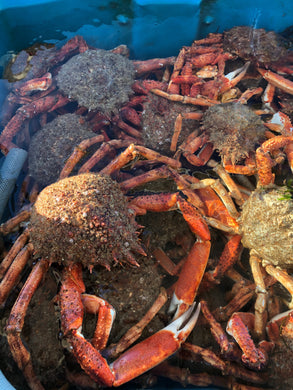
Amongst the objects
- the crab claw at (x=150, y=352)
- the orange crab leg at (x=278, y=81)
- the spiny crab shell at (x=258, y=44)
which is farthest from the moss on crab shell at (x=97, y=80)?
the crab claw at (x=150, y=352)

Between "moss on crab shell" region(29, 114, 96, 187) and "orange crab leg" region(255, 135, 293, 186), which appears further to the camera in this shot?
"moss on crab shell" region(29, 114, 96, 187)

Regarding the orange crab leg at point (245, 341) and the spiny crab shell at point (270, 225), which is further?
the spiny crab shell at point (270, 225)

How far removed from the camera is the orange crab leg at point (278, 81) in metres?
1.85

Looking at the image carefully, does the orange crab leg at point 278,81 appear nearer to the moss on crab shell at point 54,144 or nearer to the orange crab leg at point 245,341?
the moss on crab shell at point 54,144

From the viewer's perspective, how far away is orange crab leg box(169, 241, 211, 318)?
1.40 meters

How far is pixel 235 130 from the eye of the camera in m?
1.65

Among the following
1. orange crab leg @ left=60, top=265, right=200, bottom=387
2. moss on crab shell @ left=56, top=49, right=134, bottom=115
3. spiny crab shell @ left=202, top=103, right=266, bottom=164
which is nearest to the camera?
orange crab leg @ left=60, top=265, right=200, bottom=387

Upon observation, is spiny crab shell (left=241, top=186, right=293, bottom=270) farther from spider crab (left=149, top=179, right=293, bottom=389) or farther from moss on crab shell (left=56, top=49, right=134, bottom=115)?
moss on crab shell (left=56, top=49, right=134, bottom=115)

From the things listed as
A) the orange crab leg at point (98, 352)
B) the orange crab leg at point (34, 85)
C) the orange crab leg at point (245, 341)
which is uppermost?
the orange crab leg at point (34, 85)

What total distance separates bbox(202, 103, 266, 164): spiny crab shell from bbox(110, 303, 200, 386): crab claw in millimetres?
906

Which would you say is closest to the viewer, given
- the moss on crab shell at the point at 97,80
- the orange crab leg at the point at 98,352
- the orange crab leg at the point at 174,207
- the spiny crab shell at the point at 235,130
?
the orange crab leg at the point at 98,352

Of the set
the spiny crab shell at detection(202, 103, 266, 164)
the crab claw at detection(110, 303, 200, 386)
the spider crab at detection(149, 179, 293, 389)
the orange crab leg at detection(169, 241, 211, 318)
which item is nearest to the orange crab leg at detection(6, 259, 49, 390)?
the crab claw at detection(110, 303, 200, 386)

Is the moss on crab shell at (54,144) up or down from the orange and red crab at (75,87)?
down

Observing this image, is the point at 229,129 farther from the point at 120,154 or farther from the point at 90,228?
the point at 90,228
